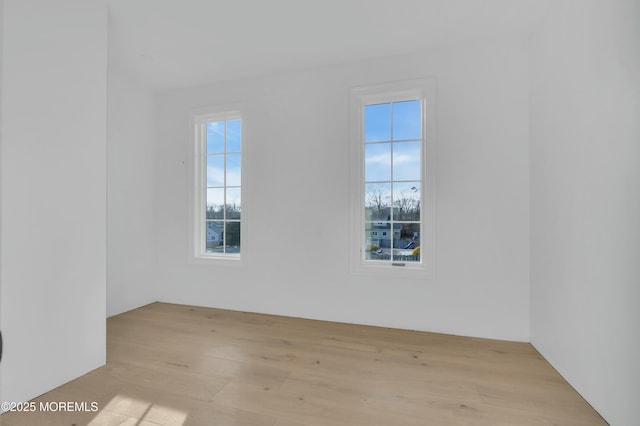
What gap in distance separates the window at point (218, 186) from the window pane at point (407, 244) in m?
1.81

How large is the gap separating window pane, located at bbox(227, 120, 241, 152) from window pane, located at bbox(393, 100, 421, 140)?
1.86m

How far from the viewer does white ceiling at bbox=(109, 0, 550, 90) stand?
8.54 ft

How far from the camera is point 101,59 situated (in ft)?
8.14

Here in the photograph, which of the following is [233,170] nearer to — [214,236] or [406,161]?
[214,236]

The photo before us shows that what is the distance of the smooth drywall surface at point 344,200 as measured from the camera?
2998mm

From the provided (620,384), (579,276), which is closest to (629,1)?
(579,276)

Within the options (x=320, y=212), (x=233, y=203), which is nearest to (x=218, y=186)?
(x=233, y=203)

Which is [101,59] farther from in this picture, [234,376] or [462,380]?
[462,380]

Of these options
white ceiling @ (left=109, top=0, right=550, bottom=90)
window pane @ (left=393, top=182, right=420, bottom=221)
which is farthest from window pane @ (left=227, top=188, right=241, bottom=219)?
window pane @ (left=393, top=182, right=420, bottom=221)

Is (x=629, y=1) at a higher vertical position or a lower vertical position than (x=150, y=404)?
higher

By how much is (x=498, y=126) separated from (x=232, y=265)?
10.1 feet

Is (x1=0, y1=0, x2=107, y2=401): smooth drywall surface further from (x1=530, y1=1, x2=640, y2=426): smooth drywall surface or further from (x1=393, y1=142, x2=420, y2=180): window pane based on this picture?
(x1=530, y1=1, x2=640, y2=426): smooth drywall surface

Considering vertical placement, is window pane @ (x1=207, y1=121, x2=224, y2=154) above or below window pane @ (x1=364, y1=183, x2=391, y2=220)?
above

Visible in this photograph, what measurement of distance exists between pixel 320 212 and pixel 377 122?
43.3 inches
